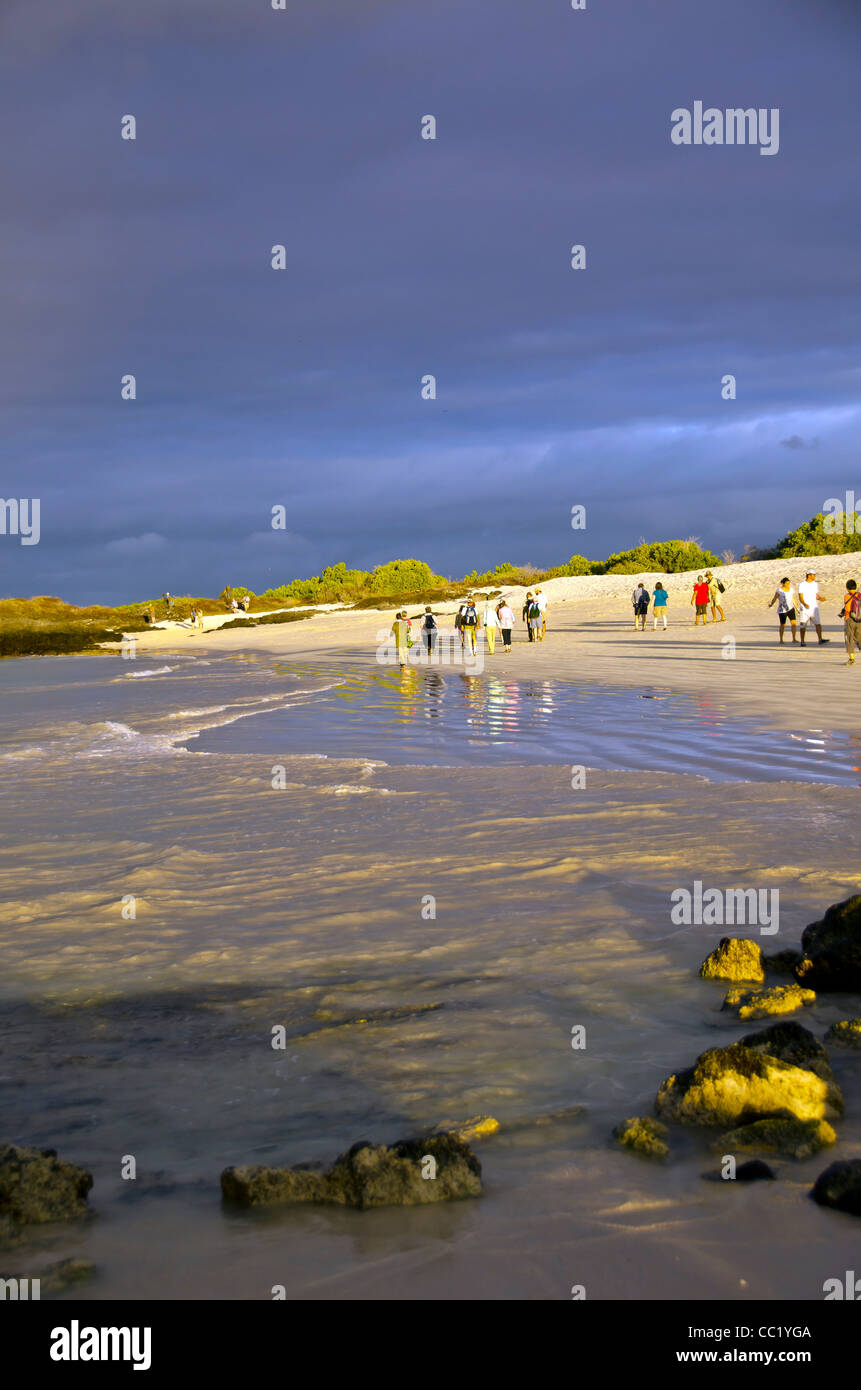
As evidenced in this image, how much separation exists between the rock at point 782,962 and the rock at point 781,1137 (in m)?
1.83

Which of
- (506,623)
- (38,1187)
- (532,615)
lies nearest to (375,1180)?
(38,1187)

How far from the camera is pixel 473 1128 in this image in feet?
12.7

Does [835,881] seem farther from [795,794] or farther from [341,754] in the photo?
[341,754]

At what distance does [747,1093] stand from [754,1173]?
370 millimetres

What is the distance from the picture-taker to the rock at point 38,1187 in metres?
3.39

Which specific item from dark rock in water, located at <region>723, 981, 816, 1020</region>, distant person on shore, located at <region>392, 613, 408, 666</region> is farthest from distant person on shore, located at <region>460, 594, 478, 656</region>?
dark rock in water, located at <region>723, 981, 816, 1020</region>

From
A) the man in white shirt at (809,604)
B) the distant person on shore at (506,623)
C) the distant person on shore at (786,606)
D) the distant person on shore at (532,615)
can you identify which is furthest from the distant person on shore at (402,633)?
the man in white shirt at (809,604)

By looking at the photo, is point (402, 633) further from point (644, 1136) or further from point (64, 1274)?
point (64, 1274)

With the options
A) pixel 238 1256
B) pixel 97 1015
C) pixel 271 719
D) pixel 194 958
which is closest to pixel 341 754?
pixel 271 719

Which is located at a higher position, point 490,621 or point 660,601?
point 660,601

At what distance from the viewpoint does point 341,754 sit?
544 inches

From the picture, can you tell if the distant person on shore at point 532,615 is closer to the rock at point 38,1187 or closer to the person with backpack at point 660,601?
the person with backpack at point 660,601

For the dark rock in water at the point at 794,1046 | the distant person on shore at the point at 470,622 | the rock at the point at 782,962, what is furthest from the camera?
the distant person on shore at the point at 470,622
